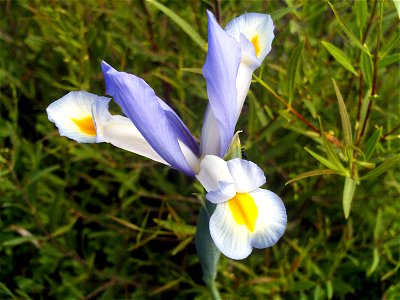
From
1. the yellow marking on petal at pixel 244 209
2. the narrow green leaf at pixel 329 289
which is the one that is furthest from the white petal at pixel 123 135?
the narrow green leaf at pixel 329 289

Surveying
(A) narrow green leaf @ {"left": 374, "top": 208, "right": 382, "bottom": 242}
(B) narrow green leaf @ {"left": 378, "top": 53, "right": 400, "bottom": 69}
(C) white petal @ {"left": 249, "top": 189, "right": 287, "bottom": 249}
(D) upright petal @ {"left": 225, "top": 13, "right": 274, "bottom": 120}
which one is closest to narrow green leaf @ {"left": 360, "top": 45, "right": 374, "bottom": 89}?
(B) narrow green leaf @ {"left": 378, "top": 53, "right": 400, "bottom": 69}

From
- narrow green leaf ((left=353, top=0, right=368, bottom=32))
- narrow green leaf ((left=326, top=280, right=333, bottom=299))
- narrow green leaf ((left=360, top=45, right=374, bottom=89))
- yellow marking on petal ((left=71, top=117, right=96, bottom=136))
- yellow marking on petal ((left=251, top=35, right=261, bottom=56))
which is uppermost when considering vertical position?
narrow green leaf ((left=353, top=0, right=368, bottom=32))

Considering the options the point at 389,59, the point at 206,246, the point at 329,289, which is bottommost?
the point at 329,289

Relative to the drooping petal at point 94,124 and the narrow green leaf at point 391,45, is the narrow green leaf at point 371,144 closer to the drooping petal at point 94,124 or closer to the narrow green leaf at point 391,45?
the narrow green leaf at point 391,45

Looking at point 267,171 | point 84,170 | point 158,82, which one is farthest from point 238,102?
point 84,170

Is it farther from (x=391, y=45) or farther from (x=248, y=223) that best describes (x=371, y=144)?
(x=248, y=223)

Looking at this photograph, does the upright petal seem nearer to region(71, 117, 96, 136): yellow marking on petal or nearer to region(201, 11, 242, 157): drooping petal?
region(201, 11, 242, 157): drooping petal

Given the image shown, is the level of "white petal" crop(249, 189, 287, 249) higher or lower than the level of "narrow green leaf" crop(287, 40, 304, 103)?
lower

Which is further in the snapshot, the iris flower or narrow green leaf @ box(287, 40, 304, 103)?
narrow green leaf @ box(287, 40, 304, 103)

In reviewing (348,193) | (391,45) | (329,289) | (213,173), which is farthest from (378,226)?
(213,173)
